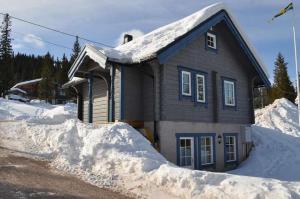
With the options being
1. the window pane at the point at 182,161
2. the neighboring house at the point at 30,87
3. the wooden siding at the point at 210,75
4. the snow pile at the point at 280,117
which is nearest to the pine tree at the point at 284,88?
the snow pile at the point at 280,117

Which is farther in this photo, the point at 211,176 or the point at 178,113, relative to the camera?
the point at 178,113

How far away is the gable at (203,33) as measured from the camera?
1309 cm

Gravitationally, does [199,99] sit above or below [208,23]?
below

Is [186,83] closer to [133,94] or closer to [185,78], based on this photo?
[185,78]

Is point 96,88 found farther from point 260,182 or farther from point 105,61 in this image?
point 260,182

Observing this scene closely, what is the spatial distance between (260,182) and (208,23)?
A: 30.6ft

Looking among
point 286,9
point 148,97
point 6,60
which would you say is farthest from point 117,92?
point 6,60

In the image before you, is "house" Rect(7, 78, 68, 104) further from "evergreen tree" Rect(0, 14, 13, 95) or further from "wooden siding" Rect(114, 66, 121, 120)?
"wooden siding" Rect(114, 66, 121, 120)

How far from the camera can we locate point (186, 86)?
14867 millimetres

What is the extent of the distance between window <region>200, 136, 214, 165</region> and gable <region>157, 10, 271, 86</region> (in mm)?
4733

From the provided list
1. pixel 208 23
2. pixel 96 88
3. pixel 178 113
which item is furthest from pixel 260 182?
pixel 96 88

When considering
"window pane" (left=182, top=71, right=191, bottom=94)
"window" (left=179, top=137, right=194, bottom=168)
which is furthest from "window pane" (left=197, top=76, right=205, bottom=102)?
"window" (left=179, top=137, right=194, bottom=168)

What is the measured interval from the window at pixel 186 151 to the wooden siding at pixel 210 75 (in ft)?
3.25

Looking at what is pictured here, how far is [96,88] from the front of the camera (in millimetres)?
16734
